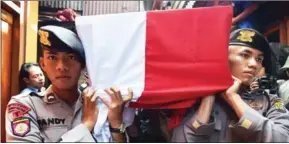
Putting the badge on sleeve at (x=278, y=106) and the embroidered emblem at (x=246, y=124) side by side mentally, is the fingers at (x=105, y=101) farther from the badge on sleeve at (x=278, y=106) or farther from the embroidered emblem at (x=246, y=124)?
the badge on sleeve at (x=278, y=106)

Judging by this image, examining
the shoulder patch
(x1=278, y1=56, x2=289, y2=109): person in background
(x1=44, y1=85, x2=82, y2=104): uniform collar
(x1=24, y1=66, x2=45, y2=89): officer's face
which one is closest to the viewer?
the shoulder patch

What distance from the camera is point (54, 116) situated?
1.72 metres

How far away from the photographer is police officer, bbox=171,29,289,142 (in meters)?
1.55

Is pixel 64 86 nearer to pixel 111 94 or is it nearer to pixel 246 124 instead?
pixel 111 94

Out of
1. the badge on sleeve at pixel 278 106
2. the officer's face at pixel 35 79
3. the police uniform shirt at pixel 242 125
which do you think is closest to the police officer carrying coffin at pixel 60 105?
the police uniform shirt at pixel 242 125

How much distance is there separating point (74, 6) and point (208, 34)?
3856 mm

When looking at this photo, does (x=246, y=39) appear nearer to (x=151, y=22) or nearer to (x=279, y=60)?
(x=151, y=22)

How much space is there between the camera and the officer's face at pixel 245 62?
64.6 inches

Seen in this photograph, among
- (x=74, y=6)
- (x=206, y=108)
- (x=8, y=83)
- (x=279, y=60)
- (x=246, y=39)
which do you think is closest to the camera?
(x=206, y=108)

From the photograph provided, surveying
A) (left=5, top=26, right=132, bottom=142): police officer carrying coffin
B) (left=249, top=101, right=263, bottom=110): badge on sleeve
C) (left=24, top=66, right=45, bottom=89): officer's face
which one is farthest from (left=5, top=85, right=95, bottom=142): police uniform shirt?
(left=24, top=66, right=45, bottom=89): officer's face

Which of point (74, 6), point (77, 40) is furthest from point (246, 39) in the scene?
point (74, 6)

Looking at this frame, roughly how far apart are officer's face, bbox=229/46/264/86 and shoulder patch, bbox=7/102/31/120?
959mm

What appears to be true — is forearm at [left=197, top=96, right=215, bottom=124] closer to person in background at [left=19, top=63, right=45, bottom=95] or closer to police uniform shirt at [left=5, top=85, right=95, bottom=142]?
police uniform shirt at [left=5, top=85, right=95, bottom=142]

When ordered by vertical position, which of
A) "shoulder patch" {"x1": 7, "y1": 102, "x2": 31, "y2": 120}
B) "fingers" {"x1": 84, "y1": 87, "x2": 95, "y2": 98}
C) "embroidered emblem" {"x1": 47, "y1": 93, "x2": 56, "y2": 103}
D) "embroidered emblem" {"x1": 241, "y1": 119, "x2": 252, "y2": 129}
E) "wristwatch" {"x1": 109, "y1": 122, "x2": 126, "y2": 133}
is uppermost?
"fingers" {"x1": 84, "y1": 87, "x2": 95, "y2": 98}
